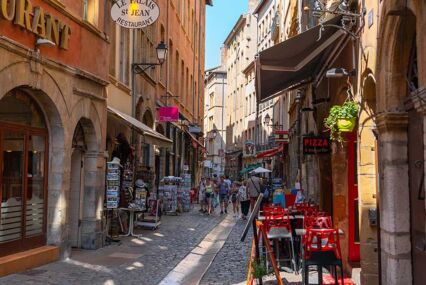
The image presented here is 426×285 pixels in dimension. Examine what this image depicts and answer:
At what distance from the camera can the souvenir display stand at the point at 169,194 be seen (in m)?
20.6

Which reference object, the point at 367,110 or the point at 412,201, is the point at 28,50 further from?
the point at 412,201

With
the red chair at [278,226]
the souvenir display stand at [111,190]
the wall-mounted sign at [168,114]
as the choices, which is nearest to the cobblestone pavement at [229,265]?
the red chair at [278,226]

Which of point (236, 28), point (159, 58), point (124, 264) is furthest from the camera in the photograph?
point (236, 28)

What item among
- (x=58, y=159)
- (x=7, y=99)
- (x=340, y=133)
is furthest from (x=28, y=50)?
(x=340, y=133)

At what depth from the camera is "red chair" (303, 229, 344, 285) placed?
6605mm

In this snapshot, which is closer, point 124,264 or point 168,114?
point 124,264

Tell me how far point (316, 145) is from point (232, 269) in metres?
3.06

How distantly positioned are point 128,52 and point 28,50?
8.45 m

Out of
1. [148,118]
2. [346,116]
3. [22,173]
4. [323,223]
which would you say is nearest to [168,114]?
[148,118]

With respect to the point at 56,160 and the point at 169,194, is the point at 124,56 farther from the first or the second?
the point at 56,160

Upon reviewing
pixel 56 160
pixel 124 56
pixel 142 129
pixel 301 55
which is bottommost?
pixel 56 160

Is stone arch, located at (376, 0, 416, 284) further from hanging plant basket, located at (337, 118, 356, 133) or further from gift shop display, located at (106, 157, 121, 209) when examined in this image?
gift shop display, located at (106, 157, 121, 209)

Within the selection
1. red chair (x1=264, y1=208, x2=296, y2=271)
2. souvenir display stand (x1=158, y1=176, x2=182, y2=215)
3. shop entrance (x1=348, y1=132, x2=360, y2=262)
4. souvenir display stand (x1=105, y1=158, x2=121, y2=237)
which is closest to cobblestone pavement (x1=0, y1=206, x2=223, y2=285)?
souvenir display stand (x1=105, y1=158, x2=121, y2=237)

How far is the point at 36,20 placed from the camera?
8.72m
